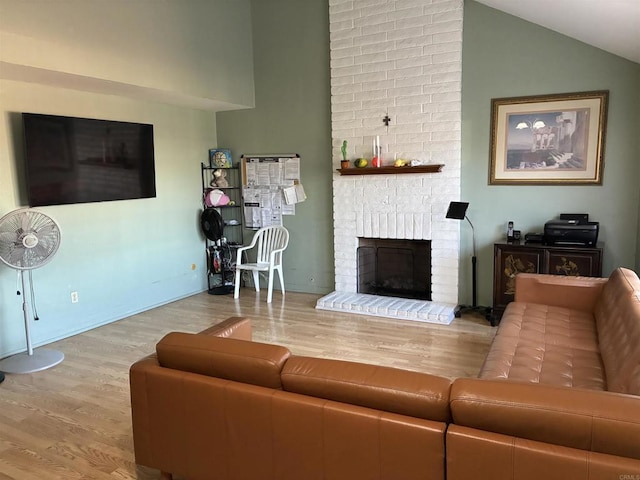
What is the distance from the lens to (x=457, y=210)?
4.79 metres

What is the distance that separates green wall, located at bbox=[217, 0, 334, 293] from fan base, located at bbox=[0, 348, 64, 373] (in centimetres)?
281

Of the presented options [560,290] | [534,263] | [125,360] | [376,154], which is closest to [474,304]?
[534,263]

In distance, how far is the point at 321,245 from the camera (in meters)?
5.96

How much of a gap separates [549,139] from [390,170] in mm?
1510

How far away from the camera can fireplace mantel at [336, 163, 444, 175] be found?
497 centimetres

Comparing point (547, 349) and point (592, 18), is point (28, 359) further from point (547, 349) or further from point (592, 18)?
point (592, 18)

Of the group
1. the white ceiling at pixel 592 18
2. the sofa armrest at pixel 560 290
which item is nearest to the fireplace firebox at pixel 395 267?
the sofa armrest at pixel 560 290

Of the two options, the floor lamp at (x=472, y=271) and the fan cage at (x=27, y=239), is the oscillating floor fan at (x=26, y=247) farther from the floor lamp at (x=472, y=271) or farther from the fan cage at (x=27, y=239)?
the floor lamp at (x=472, y=271)

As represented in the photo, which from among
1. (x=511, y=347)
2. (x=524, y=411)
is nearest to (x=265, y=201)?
(x=511, y=347)

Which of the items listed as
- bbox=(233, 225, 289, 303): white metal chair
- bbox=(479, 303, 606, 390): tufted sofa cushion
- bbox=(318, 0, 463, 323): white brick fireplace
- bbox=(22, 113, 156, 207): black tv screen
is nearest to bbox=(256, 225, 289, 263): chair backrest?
bbox=(233, 225, 289, 303): white metal chair

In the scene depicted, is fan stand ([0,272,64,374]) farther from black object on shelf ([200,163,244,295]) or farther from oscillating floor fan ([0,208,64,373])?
black object on shelf ([200,163,244,295])

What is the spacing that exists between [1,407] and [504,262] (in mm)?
4087

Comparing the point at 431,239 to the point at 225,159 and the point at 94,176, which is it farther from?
the point at 94,176

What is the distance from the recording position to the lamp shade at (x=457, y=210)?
4.74m
